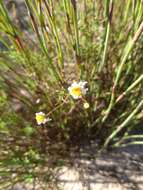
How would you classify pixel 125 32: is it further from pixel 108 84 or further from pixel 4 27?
pixel 4 27

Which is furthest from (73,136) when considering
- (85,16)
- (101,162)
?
(85,16)

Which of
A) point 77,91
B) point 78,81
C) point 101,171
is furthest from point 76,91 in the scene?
point 101,171

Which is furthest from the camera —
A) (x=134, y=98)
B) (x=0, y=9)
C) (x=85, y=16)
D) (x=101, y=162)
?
(x=101, y=162)

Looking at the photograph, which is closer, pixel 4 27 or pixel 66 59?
pixel 4 27

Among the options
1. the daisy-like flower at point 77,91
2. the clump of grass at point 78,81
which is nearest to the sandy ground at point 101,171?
the clump of grass at point 78,81

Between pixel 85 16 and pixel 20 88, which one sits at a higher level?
pixel 85 16

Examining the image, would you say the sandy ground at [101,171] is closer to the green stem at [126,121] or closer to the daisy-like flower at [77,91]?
the green stem at [126,121]

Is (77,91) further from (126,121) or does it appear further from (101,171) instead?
(101,171)

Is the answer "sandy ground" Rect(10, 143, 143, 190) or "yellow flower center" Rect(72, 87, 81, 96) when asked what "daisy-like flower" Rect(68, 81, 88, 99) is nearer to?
"yellow flower center" Rect(72, 87, 81, 96)

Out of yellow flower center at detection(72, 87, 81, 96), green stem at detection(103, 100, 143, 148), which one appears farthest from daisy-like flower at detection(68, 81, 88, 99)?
green stem at detection(103, 100, 143, 148)
